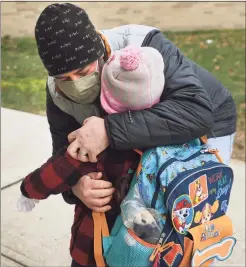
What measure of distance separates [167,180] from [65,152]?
1.25 ft

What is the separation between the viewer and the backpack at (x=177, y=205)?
4.92ft

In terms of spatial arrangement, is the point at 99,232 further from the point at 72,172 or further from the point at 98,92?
the point at 98,92

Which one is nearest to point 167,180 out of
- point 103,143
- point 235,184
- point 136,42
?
point 103,143

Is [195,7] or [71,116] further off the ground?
[71,116]

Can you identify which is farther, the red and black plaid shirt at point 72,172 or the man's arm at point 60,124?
the man's arm at point 60,124

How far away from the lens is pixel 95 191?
166cm

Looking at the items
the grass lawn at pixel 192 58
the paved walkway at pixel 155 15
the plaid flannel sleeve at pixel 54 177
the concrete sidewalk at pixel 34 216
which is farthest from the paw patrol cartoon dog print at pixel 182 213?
the paved walkway at pixel 155 15

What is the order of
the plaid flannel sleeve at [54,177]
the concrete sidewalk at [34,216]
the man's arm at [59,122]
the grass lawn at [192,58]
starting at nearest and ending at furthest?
the plaid flannel sleeve at [54,177] → the man's arm at [59,122] → the concrete sidewalk at [34,216] → the grass lawn at [192,58]

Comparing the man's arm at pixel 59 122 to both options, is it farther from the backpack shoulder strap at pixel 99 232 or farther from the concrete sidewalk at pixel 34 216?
the concrete sidewalk at pixel 34 216

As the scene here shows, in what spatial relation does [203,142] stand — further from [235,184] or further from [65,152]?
[235,184]

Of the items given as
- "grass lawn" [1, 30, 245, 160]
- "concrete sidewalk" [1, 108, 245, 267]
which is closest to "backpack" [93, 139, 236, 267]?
"concrete sidewalk" [1, 108, 245, 267]

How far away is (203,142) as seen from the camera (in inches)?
66.6

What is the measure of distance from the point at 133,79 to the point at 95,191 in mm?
438

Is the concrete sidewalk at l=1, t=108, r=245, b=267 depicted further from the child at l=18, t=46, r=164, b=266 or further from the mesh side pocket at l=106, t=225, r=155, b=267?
the mesh side pocket at l=106, t=225, r=155, b=267
